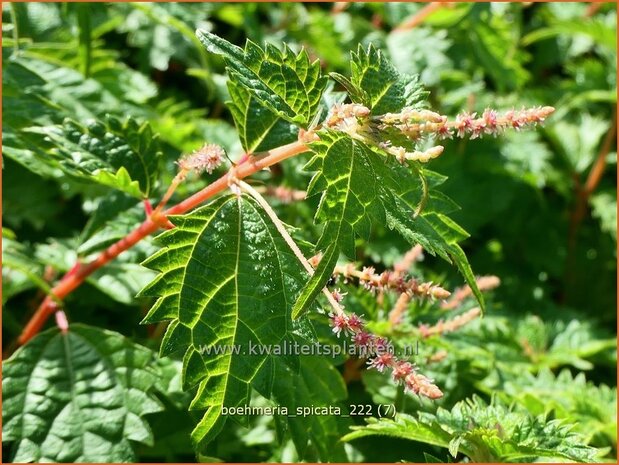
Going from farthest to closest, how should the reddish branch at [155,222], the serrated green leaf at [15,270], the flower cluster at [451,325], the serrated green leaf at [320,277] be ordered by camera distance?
the serrated green leaf at [15,270], the flower cluster at [451,325], the reddish branch at [155,222], the serrated green leaf at [320,277]

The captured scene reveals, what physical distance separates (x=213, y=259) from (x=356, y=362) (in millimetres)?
704

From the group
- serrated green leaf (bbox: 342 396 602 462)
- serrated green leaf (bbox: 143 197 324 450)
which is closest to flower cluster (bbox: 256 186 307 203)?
serrated green leaf (bbox: 143 197 324 450)

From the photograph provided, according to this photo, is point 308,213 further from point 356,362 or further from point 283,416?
point 283,416

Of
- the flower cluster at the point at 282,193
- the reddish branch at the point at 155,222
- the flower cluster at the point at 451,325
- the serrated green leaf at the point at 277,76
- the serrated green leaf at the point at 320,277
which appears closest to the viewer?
the serrated green leaf at the point at 320,277

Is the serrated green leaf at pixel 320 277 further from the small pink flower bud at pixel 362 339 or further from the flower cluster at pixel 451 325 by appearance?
the flower cluster at pixel 451 325

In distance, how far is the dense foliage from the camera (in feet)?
5.02

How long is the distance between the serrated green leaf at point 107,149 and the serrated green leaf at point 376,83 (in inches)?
24.4

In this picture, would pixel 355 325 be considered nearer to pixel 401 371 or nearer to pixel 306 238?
pixel 401 371

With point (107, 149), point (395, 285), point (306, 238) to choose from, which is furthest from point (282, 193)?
point (395, 285)

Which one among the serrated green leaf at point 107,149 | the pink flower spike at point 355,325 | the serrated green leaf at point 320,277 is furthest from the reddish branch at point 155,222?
the pink flower spike at point 355,325

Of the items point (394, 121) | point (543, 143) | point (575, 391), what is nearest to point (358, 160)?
point (394, 121)

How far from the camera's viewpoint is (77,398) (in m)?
1.92

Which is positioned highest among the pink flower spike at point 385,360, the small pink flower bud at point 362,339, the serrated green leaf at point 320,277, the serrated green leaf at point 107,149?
the serrated green leaf at point 107,149

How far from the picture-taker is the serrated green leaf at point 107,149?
1860 millimetres
